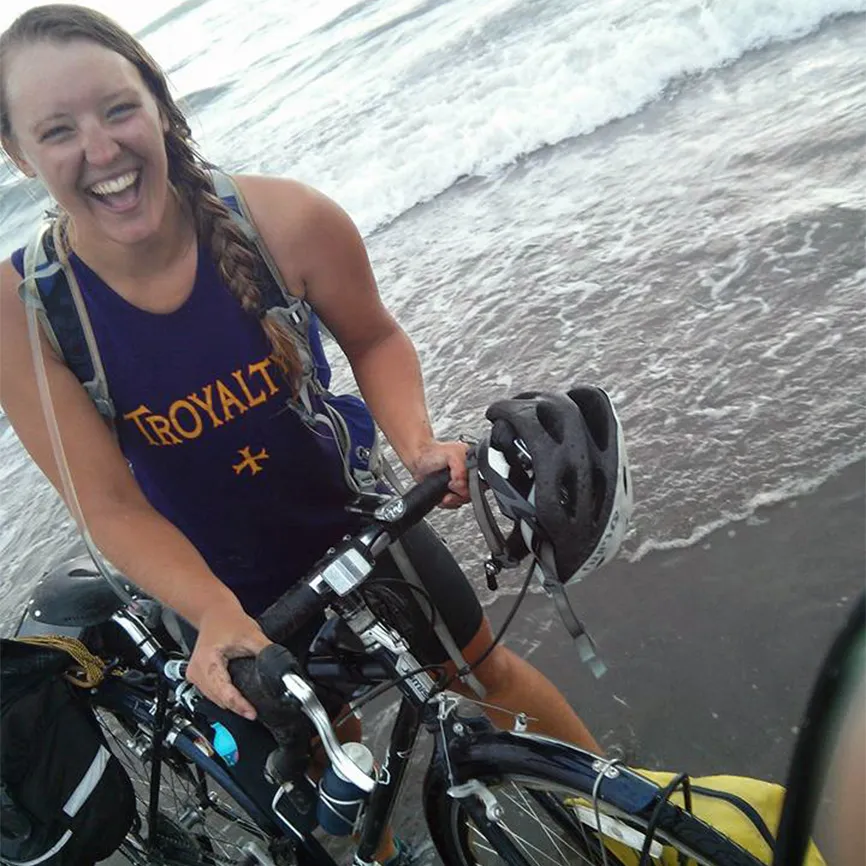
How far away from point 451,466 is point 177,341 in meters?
0.76

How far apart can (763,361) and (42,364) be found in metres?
3.46

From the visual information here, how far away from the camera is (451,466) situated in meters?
1.87

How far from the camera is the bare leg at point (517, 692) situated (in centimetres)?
235

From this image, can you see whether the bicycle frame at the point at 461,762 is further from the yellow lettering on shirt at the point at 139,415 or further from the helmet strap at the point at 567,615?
the yellow lettering on shirt at the point at 139,415

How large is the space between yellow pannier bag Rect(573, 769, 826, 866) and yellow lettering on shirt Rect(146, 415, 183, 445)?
1321mm

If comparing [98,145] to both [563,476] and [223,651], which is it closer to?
[223,651]

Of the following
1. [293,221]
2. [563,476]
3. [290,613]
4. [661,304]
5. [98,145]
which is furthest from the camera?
[661,304]

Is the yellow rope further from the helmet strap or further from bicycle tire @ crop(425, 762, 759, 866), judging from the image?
the helmet strap

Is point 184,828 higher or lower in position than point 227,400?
lower

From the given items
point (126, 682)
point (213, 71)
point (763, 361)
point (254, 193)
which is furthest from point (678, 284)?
point (213, 71)

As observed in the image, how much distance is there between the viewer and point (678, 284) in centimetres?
511

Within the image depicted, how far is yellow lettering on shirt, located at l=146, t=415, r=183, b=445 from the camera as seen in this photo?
2.07 metres

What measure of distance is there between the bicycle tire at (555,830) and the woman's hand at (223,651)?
0.58m

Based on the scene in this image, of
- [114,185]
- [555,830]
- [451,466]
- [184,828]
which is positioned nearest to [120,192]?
[114,185]
